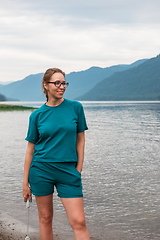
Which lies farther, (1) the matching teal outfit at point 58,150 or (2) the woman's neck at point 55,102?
(2) the woman's neck at point 55,102

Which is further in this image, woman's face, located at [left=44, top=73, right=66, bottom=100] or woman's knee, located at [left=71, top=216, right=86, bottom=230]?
woman's face, located at [left=44, top=73, right=66, bottom=100]

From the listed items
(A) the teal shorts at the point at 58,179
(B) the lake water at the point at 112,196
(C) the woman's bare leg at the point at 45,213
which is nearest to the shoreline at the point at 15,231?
(B) the lake water at the point at 112,196

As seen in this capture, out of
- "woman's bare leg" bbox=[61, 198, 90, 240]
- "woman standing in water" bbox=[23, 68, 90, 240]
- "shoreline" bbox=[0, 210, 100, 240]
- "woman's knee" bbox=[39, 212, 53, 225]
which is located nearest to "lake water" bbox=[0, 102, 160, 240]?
"shoreline" bbox=[0, 210, 100, 240]

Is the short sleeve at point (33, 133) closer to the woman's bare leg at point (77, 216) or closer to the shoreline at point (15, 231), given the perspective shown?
the woman's bare leg at point (77, 216)

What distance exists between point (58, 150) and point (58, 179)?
1.02ft

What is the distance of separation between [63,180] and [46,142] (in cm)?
44

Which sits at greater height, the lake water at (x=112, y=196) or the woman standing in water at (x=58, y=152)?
the woman standing in water at (x=58, y=152)

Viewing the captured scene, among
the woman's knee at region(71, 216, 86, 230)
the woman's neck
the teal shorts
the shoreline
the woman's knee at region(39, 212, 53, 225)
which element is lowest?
the shoreline

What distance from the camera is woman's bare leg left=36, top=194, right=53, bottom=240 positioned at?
132 inches

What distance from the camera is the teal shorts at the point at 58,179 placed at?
3.20 metres

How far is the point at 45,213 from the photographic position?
343cm

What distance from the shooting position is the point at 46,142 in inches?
127

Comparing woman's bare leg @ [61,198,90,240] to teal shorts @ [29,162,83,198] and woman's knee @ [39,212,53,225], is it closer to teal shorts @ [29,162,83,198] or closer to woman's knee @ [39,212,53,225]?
teal shorts @ [29,162,83,198]

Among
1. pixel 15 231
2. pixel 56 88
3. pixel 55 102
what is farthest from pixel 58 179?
pixel 15 231
